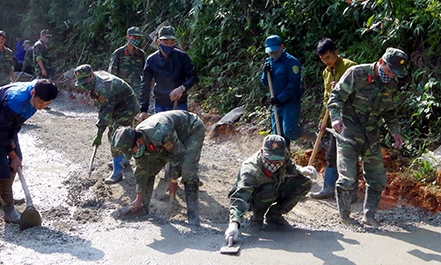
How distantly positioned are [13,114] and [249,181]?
222cm

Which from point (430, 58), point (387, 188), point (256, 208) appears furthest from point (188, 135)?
point (430, 58)

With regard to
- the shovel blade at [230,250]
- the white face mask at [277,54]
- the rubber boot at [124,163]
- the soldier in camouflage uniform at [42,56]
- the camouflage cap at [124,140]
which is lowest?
the shovel blade at [230,250]

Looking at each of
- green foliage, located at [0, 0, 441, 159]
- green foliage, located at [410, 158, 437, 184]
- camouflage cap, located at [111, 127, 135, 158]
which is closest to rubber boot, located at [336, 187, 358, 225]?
green foliage, located at [410, 158, 437, 184]

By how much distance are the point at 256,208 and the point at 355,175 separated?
39.6 inches

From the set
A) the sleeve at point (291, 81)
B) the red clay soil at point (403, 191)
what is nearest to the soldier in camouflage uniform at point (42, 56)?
the sleeve at point (291, 81)

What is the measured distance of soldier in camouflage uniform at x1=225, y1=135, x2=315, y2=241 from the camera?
4.65 metres

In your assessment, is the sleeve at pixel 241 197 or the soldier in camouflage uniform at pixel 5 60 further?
the soldier in camouflage uniform at pixel 5 60

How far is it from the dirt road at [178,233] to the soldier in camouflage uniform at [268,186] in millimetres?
211

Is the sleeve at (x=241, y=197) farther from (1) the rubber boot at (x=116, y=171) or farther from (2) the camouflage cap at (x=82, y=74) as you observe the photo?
(2) the camouflage cap at (x=82, y=74)

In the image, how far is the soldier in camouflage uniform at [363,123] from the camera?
5055 mm

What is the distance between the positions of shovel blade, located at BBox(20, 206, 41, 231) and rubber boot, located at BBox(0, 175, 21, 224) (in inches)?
9.2

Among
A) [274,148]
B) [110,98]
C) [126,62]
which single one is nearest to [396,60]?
[274,148]

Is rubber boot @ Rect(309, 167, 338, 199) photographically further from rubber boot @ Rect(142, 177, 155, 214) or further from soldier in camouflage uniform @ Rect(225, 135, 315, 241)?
rubber boot @ Rect(142, 177, 155, 214)

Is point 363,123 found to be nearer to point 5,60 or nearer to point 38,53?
point 5,60
